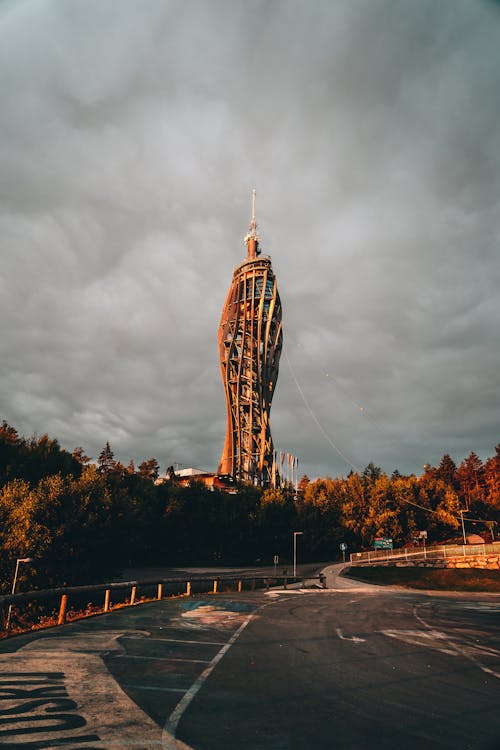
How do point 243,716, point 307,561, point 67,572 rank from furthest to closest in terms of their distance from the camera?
point 307,561
point 67,572
point 243,716

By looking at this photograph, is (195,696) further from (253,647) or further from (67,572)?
(67,572)

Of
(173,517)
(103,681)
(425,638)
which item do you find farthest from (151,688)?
(173,517)

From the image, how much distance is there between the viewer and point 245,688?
8.70 m

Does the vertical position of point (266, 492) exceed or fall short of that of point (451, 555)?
it exceeds it

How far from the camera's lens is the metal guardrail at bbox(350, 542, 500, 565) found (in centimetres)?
5857

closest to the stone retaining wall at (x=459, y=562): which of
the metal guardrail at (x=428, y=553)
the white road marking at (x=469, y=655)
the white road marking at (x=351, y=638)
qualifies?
the metal guardrail at (x=428, y=553)

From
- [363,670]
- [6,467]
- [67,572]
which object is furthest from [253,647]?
[6,467]

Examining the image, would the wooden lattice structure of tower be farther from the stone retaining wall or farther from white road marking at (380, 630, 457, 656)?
white road marking at (380, 630, 457, 656)

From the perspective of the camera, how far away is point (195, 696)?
803cm

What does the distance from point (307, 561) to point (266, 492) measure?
46.2 ft

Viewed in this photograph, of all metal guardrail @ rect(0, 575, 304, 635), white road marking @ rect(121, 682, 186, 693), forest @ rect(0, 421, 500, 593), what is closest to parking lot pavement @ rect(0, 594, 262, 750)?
white road marking @ rect(121, 682, 186, 693)

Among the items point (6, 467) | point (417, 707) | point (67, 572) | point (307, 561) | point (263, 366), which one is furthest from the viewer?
point (263, 366)

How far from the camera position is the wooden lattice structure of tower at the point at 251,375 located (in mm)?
103438

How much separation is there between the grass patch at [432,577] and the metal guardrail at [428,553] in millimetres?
3547
